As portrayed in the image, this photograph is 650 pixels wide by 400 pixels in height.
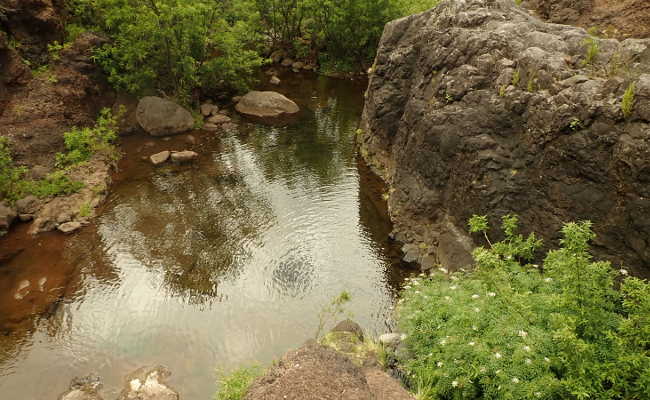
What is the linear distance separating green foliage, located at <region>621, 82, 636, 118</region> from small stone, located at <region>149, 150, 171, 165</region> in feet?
64.1

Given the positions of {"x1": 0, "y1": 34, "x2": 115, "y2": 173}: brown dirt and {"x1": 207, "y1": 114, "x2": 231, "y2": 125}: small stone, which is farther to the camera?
{"x1": 207, "y1": 114, "x2": 231, "y2": 125}: small stone

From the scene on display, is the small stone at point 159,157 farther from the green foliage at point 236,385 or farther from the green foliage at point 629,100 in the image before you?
the green foliage at point 629,100

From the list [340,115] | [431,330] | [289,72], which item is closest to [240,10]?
[289,72]

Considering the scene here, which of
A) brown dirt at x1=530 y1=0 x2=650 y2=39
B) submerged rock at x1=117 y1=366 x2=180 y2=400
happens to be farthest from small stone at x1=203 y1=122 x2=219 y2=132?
brown dirt at x1=530 y1=0 x2=650 y2=39

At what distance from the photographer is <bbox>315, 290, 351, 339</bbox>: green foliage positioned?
12.4 metres

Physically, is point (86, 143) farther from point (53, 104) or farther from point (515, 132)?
point (515, 132)

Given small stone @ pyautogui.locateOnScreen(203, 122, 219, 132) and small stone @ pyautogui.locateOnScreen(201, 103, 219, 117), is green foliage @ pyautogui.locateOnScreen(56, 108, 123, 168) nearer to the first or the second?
small stone @ pyautogui.locateOnScreen(203, 122, 219, 132)

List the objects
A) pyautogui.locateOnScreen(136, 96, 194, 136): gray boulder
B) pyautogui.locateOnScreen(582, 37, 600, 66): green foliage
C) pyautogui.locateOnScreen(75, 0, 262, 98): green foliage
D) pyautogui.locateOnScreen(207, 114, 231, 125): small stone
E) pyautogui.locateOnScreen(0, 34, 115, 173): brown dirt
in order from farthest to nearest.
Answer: pyautogui.locateOnScreen(207, 114, 231, 125): small stone < pyautogui.locateOnScreen(136, 96, 194, 136): gray boulder < pyautogui.locateOnScreen(75, 0, 262, 98): green foliage < pyautogui.locateOnScreen(0, 34, 115, 173): brown dirt < pyautogui.locateOnScreen(582, 37, 600, 66): green foliage

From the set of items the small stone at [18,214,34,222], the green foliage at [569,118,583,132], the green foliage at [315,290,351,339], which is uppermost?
the green foliage at [569,118,583,132]

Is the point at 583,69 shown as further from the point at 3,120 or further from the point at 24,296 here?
the point at 3,120

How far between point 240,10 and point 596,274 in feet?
108

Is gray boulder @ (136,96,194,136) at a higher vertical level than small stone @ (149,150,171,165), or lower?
higher

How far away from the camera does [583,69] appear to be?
10.8 meters

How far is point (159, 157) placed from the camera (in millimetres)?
21484
